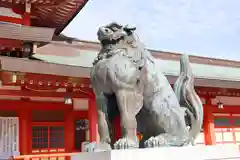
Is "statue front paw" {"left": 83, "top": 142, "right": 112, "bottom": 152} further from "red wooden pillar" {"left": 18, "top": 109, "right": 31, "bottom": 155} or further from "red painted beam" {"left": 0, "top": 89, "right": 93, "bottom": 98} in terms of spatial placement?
"red wooden pillar" {"left": 18, "top": 109, "right": 31, "bottom": 155}

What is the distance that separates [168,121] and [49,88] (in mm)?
4696

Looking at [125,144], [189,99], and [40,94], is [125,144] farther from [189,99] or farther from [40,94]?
[40,94]

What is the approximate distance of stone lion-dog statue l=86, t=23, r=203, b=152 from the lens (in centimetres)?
287

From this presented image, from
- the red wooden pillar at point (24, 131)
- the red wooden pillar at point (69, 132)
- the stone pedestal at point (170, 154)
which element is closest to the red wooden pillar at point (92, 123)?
the red wooden pillar at point (69, 132)

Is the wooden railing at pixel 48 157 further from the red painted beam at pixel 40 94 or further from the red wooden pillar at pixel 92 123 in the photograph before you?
the red painted beam at pixel 40 94

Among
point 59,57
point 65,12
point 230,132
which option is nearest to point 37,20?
point 65,12

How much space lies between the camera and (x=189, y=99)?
11.1 ft

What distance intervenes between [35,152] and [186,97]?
207 inches

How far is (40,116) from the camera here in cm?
793

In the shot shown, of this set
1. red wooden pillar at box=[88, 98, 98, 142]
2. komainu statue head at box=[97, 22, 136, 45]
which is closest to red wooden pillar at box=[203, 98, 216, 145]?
red wooden pillar at box=[88, 98, 98, 142]

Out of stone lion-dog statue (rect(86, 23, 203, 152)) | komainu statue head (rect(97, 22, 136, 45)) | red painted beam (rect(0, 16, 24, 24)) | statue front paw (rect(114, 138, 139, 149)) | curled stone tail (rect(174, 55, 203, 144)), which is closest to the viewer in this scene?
statue front paw (rect(114, 138, 139, 149))

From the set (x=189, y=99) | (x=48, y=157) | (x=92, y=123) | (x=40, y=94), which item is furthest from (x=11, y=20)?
(x=189, y=99)

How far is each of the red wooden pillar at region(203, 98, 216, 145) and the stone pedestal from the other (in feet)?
21.0

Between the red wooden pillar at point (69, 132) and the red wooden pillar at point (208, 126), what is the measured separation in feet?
12.2
